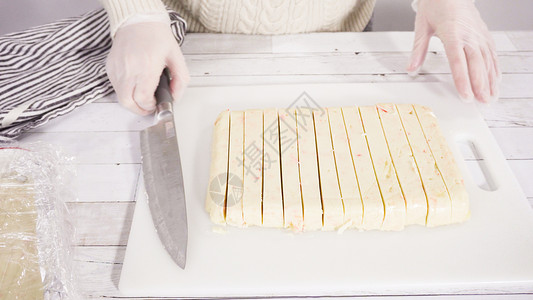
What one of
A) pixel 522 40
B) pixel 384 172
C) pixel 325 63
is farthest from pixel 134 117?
pixel 522 40

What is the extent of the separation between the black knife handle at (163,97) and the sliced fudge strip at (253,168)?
0.23m

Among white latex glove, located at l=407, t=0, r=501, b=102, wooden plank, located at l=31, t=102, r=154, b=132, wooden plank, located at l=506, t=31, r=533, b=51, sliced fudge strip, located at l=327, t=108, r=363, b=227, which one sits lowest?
wooden plank, located at l=31, t=102, r=154, b=132

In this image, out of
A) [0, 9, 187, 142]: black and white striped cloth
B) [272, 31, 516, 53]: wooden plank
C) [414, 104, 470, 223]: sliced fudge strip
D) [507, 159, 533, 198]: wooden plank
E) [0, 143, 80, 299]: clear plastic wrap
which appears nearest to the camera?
[0, 143, 80, 299]: clear plastic wrap

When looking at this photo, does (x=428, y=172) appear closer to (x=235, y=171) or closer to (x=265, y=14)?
(x=235, y=171)

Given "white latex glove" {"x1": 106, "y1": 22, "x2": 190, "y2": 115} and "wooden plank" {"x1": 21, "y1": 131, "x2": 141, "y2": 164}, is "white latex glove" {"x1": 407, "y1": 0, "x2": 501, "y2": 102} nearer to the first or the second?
"white latex glove" {"x1": 106, "y1": 22, "x2": 190, "y2": 115}

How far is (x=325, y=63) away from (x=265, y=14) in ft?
0.93

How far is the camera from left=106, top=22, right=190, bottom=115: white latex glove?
1.33 meters

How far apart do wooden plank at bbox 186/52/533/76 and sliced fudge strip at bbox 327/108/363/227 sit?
339 mm

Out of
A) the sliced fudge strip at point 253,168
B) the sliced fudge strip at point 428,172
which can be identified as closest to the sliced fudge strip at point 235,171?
the sliced fudge strip at point 253,168

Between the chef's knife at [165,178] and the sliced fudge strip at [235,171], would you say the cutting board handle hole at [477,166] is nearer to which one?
the sliced fudge strip at [235,171]

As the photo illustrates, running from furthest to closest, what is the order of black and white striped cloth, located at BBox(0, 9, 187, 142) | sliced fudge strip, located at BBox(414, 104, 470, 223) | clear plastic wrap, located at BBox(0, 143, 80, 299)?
black and white striped cloth, located at BBox(0, 9, 187, 142) < sliced fudge strip, located at BBox(414, 104, 470, 223) < clear plastic wrap, located at BBox(0, 143, 80, 299)

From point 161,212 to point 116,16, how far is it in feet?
2.21

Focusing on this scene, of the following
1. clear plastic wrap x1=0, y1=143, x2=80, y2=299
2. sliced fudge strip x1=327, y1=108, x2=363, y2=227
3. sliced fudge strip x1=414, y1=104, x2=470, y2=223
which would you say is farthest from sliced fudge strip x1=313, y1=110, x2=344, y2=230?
clear plastic wrap x1=0, y1=143, x2=80, y2=299

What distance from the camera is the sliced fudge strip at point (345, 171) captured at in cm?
108
